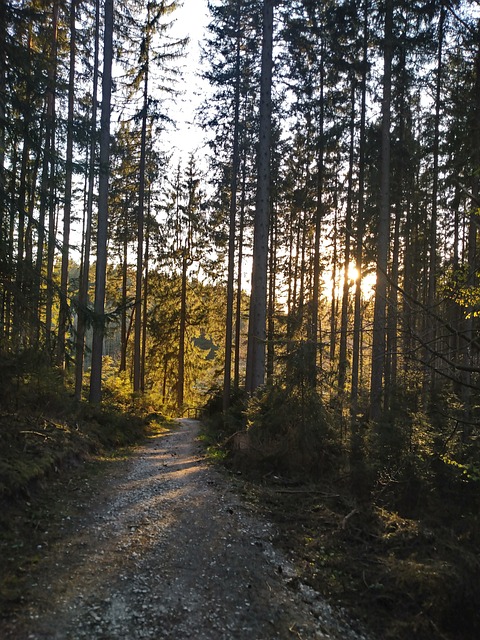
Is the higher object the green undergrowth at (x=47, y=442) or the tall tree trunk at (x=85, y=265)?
the tall tree trunk at (x=85, y=265)

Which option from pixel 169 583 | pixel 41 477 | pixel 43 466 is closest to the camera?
pixel 169 583

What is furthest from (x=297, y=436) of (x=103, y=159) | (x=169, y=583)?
(x=103, y=159)

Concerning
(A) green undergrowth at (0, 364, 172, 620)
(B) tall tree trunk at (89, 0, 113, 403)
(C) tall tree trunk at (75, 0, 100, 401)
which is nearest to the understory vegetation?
(A) green undergrowth at (0, 364, 172, 620)

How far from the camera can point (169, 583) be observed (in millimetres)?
4059

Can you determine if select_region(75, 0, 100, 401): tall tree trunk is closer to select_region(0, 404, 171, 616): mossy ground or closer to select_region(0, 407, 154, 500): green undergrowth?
select_region(0, 407, 154, 500): green undergrowth

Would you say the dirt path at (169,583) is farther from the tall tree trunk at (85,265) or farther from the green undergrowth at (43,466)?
the tall tree trunk at (85,265)

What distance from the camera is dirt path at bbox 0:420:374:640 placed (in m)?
3.33

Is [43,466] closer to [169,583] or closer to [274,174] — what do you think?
[169,583]

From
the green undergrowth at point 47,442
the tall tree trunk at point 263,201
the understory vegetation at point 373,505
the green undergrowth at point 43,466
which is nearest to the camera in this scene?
the understory vegetation at point 373,505

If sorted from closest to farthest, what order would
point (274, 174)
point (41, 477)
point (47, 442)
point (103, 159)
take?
1. point (41, 477)
2. point (47, 442)
3. point (103, 159)
4. point (274, 174)

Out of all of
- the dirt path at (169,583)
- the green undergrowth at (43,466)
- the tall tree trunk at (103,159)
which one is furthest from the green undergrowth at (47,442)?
the tall tree trunk at (103,159)

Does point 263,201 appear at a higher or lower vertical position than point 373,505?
higher

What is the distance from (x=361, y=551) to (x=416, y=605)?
1212mm

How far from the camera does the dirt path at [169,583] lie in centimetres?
333
